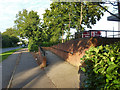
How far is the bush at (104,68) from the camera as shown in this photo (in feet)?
8.76

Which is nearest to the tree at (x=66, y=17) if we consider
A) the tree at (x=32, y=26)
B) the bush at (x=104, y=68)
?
the tree at (x=32, y=26)

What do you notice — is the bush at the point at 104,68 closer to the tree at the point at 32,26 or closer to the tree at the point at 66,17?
the tree at the point at 66,17

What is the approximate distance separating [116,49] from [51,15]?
1028 inches

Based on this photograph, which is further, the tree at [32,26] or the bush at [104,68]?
the tree at [32,26]

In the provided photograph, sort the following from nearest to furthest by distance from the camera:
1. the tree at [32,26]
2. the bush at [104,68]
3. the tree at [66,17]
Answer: the bush at [104,68] → the tree at [66,17] → the tree at [32,26]

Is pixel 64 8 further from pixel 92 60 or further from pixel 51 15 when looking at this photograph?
pixel 92 60

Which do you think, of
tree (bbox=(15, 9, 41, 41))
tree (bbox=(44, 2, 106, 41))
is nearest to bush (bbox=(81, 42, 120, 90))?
tree (bbox=(44, 2, 106, 41))

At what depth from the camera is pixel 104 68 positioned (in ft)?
9.42

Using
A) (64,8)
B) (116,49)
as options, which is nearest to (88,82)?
(116,49)

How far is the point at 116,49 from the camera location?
3.09m

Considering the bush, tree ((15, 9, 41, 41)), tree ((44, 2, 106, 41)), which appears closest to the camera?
the bush

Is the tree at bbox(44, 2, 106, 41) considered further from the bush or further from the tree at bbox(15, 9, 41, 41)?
the bush

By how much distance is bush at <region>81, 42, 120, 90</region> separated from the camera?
267 cm

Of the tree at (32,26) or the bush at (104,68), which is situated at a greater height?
the tree at (32,26)
